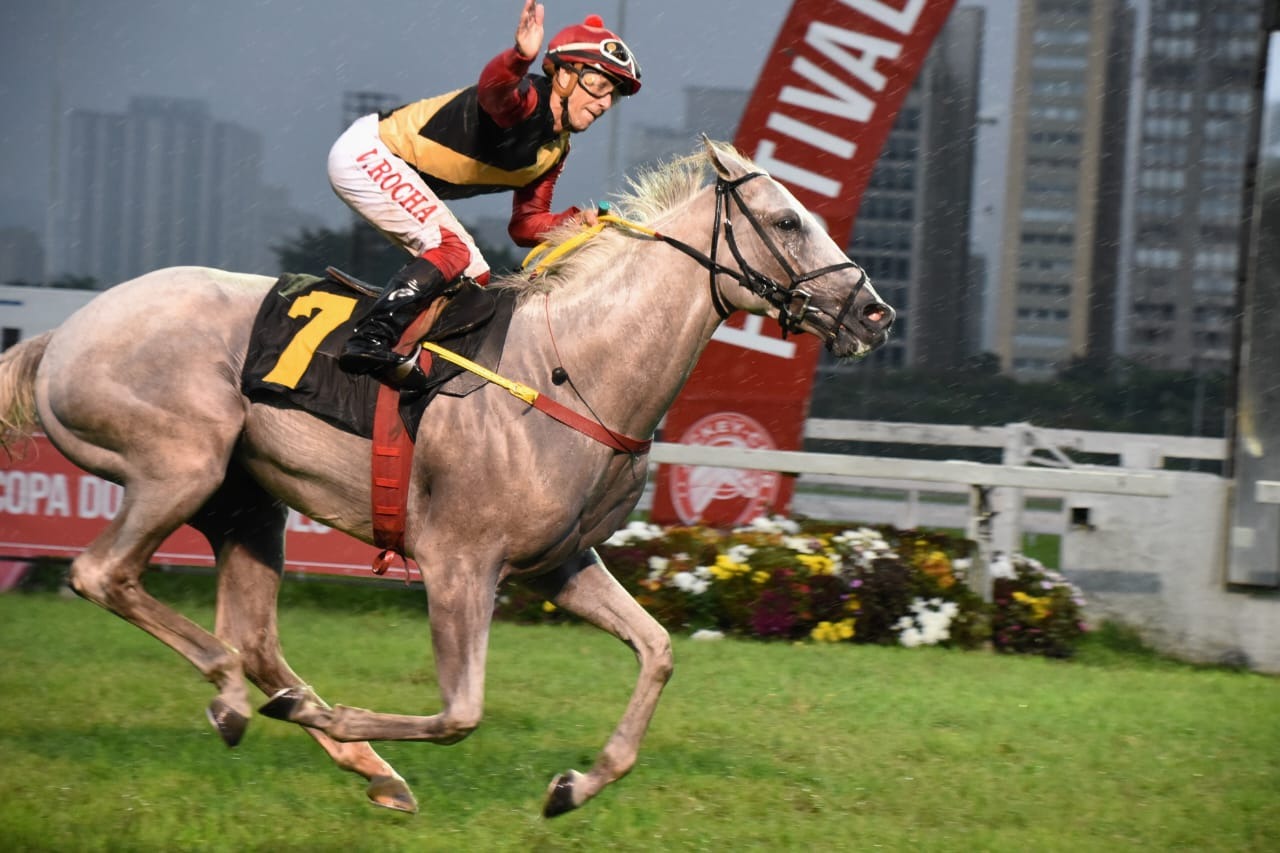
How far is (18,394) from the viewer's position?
15.8 ft

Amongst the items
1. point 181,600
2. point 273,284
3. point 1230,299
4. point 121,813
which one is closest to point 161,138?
point 181,600

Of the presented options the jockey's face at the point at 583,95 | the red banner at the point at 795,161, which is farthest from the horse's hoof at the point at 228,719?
the red banner at the point at 795,161

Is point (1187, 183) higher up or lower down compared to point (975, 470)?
higher up

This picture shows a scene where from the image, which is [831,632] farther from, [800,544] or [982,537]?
[982,537]

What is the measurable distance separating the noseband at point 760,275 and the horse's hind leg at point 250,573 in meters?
1.77

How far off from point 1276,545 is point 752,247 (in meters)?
5.22

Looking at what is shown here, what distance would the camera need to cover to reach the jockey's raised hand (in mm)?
4035

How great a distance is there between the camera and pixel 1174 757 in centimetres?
586

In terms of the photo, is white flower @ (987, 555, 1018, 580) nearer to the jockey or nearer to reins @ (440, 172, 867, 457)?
reins @ (440, 172, 867, 457)

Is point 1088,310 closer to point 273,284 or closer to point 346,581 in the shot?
point 346,581

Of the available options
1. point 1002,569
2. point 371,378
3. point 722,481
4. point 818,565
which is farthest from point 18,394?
point 1002,569

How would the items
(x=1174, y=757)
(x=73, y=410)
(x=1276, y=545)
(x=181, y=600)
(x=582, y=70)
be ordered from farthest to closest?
1. (x=181, y=600)
2. (x=1276, y=545)
3. (x=1174, y=757)
4. (x=73, y=410)
5. (x=582, y=70)

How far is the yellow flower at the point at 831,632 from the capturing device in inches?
323

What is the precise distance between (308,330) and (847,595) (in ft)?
15.2
